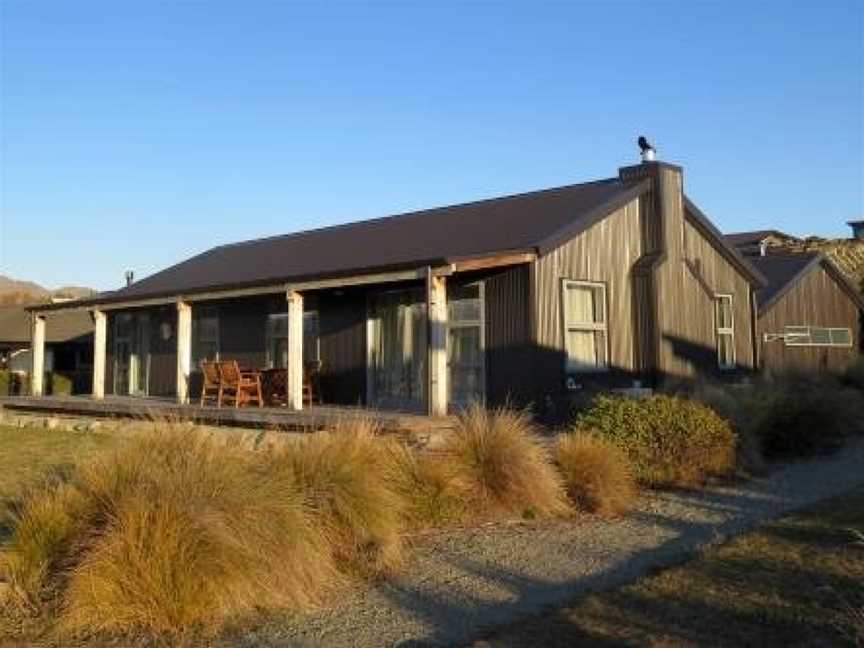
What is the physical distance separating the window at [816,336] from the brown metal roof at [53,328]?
25.3m

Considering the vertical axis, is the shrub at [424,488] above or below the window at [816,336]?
below

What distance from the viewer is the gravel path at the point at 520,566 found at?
5.42 meters

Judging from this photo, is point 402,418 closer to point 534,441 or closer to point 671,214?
point 534,441

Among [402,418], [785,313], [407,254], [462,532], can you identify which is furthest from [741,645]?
[785,313]

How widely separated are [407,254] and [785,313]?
11610mm

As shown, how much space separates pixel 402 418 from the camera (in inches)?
456

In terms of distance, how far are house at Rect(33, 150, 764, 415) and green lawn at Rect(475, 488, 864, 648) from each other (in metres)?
6.27

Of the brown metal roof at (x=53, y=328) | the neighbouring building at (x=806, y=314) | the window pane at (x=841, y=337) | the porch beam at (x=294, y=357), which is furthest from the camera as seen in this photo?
the brown metal roof at (x=53, y=328)

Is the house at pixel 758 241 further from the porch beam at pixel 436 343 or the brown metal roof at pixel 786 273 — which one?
the porch beam at pixel 436 343

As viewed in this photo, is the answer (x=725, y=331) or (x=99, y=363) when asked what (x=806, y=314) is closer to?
(x=725, y=331)

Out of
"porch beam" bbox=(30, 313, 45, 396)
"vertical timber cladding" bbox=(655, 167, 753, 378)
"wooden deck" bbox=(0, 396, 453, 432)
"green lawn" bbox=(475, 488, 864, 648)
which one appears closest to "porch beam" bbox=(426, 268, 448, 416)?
"wooden deck" bbox=(0, 396, 453, 432)

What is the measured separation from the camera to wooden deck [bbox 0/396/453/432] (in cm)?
1116

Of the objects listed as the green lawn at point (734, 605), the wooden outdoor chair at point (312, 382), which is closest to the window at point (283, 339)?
the wooden outdoor chair at point (312, 382)

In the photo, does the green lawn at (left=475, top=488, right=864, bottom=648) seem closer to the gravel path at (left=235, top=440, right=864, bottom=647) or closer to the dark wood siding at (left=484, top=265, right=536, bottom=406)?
the gravel path at (left=235, top=440, right=864, bottom=647)
